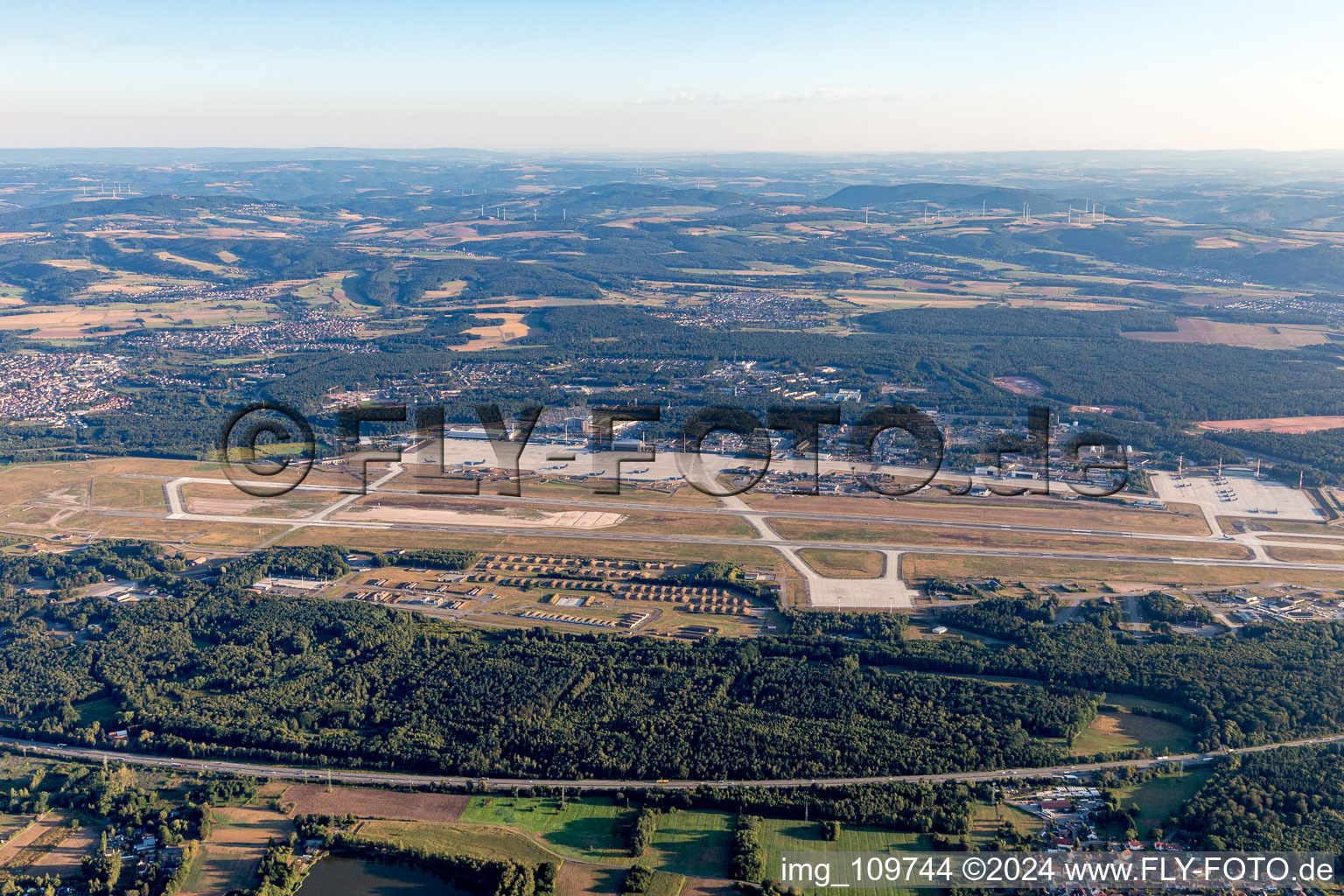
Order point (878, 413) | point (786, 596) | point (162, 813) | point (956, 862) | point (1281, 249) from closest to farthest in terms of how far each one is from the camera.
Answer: point (956, 862), point (162, 813), point (786, 596), point (878, 413), point (1281, 249)

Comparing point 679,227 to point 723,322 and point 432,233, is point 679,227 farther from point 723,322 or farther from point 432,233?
point 723,322

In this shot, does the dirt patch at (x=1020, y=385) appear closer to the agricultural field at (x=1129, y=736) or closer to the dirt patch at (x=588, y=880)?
the agricultural field at (x=1129, y=736)

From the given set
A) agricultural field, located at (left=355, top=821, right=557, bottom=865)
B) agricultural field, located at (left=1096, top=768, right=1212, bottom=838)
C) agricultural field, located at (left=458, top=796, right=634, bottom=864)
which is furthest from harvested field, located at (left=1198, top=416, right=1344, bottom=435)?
agricultural field, located at (left=355, top=821, right=557, bottom=865)

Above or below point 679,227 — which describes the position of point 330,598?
below

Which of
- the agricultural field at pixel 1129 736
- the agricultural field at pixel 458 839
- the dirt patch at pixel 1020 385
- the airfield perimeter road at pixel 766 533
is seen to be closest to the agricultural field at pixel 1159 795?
the agricultural field at pixel 1129 736

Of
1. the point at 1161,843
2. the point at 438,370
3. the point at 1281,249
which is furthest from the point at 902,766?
the point at 1281,249

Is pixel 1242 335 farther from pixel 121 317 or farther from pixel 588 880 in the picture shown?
pixel 121 317
